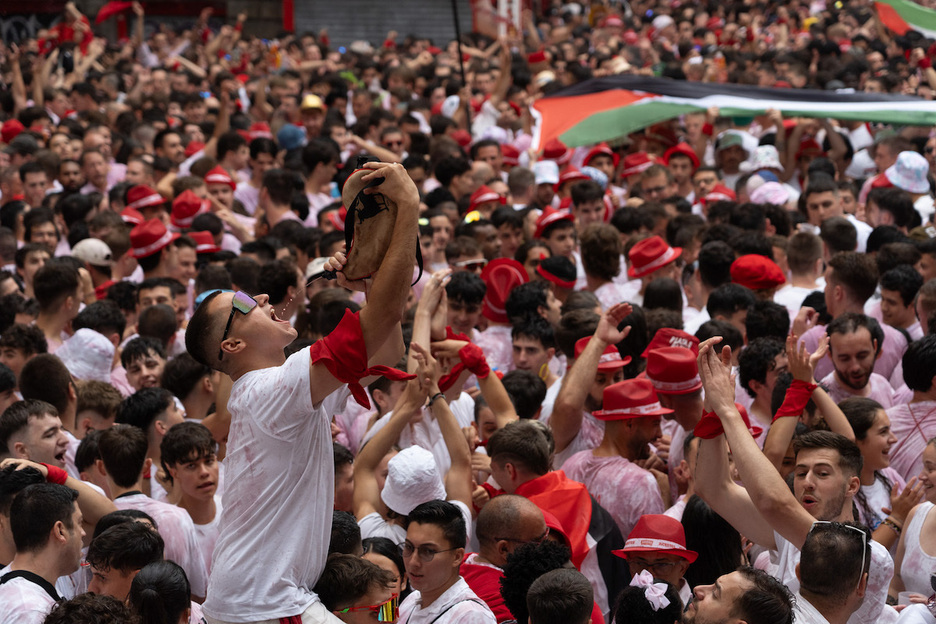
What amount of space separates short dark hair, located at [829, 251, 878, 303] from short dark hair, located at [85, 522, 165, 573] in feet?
14.0

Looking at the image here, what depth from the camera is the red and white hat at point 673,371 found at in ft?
17.7

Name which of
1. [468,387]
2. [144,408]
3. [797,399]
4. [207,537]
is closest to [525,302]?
[468,387]

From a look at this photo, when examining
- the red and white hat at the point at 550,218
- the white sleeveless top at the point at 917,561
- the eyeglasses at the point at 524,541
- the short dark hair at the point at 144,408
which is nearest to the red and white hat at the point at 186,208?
the red and white hat at the point at 550,218

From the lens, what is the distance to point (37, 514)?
406cm

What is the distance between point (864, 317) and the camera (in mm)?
5730

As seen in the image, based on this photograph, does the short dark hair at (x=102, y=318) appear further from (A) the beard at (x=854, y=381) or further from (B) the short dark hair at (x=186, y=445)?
(A) the beard at (x=854, y=381)

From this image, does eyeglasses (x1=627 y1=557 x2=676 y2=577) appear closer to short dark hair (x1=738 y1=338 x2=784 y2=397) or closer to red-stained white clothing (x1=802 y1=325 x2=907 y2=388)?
short dark hair (x1=738 y1=338 x2=784 y2=397)

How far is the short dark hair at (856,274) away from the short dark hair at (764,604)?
3.45 metres

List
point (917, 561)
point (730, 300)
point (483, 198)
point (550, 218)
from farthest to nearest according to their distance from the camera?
point (483, 198), point (550, 218), point (730, 300), point (917, 561)

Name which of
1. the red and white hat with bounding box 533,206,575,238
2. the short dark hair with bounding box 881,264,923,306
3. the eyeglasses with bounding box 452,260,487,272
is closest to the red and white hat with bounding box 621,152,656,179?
the red and white hat with bounding box 533,206,575,238

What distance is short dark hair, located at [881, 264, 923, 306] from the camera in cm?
645

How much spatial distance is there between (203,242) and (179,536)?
4.75 meters

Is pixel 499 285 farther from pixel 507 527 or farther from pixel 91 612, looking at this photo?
pixel 91 612

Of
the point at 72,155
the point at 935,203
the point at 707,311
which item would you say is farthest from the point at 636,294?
the point at 72,155
